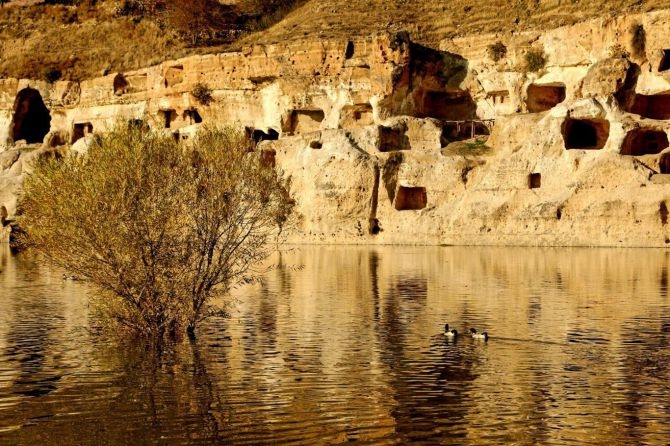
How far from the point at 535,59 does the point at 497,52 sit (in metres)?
3.69

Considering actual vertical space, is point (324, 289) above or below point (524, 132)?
below

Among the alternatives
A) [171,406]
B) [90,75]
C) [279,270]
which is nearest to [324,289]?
[279,270]

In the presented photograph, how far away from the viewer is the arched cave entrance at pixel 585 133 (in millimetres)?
47969

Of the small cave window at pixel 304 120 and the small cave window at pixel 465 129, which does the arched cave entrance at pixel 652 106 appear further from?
the small cave window at pixel 304 120

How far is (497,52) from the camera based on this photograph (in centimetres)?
5731

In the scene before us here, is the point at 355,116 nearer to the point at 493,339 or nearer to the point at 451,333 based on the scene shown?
the point at 451,333

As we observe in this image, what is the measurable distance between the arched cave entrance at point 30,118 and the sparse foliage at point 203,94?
17.5 m

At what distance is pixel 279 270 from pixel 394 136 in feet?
54.0

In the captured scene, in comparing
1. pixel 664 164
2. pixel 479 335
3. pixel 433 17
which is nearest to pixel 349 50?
pixel 433 17

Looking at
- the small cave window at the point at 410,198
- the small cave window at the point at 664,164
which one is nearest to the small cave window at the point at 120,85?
the small cave window at the point at 410,198

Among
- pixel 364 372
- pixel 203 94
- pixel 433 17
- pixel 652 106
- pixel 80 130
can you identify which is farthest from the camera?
pixel 80 130

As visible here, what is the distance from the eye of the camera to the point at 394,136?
5403 centimetres

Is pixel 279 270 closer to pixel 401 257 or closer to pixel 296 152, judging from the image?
pixel 401 257

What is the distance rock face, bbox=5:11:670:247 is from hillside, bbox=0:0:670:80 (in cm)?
306
